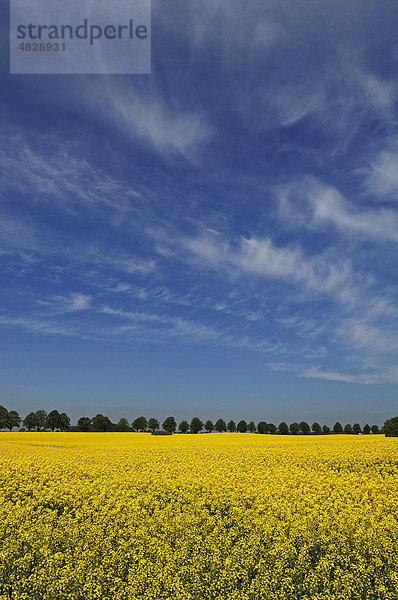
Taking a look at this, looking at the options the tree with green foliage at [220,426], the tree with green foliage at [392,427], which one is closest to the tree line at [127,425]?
the tree with green foliage at [220,426]

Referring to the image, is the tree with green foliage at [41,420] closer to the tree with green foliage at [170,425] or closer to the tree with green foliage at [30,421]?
the tree with green foliage at [30,421]

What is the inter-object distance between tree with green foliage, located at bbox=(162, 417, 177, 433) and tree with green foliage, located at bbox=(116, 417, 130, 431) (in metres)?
8.77

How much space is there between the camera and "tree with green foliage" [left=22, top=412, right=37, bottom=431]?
87.6 metres

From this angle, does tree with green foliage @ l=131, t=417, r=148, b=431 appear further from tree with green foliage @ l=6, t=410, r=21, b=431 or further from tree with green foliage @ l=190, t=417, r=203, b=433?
tree with green foliage @ l=6, t=410, r=21, b=431

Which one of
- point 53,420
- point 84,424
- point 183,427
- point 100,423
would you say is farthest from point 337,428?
point 53,420

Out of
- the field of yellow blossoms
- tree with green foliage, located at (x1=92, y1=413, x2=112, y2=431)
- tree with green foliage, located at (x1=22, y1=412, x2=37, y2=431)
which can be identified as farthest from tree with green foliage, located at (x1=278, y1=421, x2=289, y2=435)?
the field of yellow blossoms

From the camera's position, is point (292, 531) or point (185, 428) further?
point (185, 428)

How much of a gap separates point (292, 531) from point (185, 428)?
8183cm

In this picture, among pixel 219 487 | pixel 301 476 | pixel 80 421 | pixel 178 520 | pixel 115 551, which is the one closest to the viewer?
pixel 115 551

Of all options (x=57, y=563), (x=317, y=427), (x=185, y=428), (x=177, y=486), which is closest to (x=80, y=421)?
(x=185, y=428)

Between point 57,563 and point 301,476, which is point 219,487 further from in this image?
point 57,563

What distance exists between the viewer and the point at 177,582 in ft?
26.4

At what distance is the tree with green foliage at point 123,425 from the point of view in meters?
90.2

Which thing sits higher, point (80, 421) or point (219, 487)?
point (219, 487)
